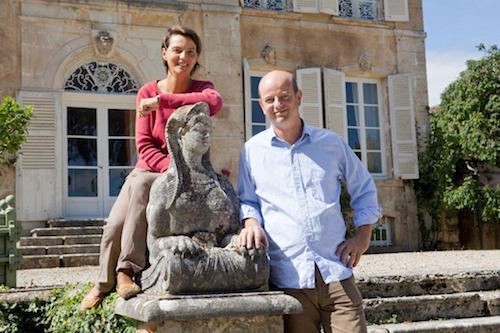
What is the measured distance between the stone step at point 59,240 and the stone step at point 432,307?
543 cm

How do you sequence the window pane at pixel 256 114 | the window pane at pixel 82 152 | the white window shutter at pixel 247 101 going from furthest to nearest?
the window pane at pixel 256 114, the white window shutter at pixel 247 101, the window pane at pixel 82 152

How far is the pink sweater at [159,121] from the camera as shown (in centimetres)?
269

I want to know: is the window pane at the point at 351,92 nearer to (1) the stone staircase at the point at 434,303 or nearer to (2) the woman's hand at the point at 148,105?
(1) the stone staircase at the point at 434,303

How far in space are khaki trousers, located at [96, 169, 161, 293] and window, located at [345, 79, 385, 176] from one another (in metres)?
10.3

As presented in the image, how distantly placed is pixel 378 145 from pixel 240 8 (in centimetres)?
400

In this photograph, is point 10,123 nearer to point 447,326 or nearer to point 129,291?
point 129,291

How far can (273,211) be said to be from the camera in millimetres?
2479

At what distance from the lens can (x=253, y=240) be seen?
2.32 m

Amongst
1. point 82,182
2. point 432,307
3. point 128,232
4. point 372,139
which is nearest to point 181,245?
point 128,232

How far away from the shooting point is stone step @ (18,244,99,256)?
8492 mm

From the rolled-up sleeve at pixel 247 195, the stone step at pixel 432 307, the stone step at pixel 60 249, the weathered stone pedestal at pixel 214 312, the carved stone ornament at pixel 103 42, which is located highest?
the carved stone ornament at pixel 103 42

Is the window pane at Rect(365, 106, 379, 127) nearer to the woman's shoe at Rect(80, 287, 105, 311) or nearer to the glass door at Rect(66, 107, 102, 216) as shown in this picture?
the glass door at Rect(66, 107, 102, 216)

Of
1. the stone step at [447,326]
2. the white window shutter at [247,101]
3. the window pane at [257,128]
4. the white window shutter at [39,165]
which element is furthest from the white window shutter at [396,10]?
the stone step at [447,326]

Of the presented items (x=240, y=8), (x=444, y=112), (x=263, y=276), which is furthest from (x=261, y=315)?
(x=444, y=112)
